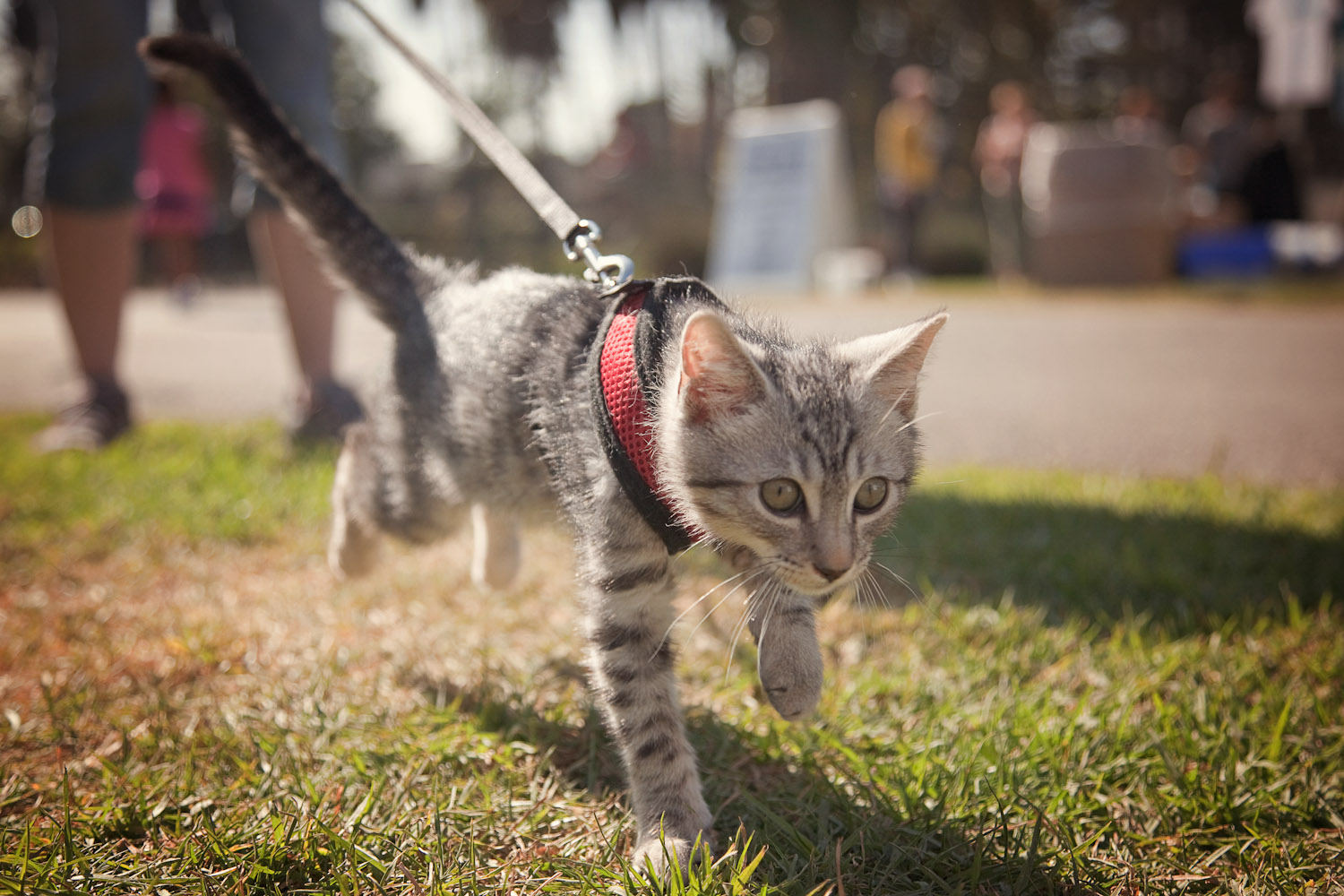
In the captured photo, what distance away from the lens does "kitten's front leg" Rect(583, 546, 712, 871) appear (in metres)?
1.54

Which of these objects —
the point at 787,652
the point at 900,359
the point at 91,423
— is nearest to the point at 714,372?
the point at 900,359

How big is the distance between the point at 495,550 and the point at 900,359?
4.52ft

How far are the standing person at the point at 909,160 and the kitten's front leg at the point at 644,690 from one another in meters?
10.7

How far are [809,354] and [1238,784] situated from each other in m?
1.18

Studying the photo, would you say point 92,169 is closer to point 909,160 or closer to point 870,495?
point 870,495

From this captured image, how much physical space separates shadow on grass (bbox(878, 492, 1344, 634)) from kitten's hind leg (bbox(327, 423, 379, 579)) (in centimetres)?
142

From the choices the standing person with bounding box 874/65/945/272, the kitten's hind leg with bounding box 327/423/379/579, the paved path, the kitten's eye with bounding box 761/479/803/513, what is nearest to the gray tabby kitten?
the kitten's eye with bounding box 761/479/803/513

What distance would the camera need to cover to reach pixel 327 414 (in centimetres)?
393

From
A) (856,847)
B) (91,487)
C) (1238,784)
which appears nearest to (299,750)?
(856,847)

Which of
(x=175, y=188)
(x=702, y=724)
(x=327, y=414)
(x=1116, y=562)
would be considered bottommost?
(x=1116, y=562)

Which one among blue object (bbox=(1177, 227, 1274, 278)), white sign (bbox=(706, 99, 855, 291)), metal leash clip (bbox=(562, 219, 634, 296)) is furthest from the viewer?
white sign (bbox=(706, 99, 855, 291))

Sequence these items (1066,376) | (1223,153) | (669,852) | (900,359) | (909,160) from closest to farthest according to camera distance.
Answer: (669,852)
(900,359)
(1066,376)
(909,160)
(1223,153)

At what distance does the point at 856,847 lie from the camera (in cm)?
149

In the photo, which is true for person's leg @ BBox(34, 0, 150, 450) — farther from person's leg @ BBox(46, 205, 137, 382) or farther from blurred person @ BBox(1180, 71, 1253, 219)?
blurred person @ BBox(1180, 71, 1253, 219)
